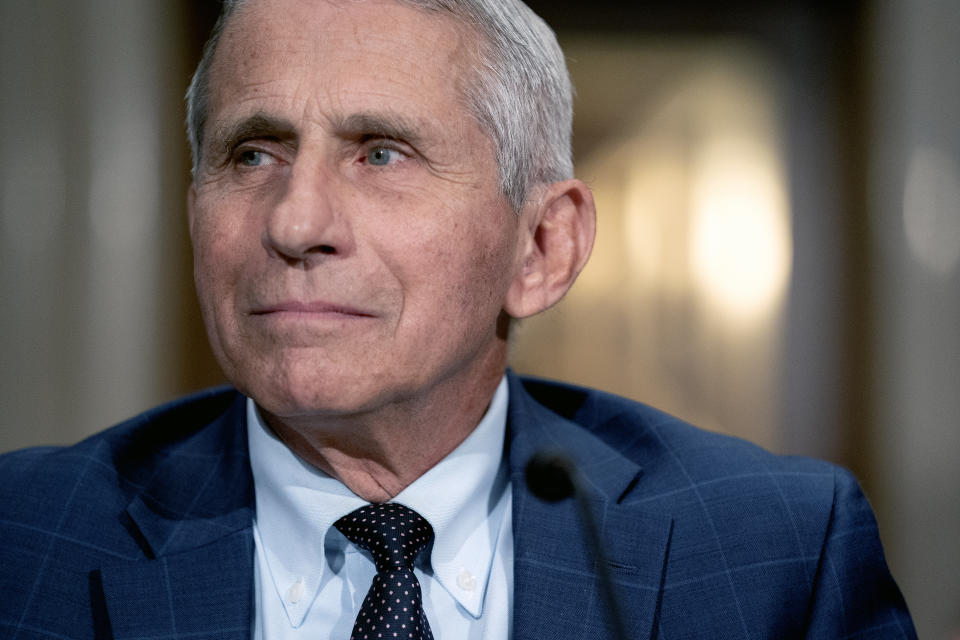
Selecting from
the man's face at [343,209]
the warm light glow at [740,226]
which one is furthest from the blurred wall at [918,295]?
the man's face at [343,209]

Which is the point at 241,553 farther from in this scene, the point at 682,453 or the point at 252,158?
the point at 682,453

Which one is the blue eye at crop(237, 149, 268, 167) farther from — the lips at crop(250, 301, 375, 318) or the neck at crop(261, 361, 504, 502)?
the neck at crop(261, 361, 504, 502)

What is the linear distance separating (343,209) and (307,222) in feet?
0.23

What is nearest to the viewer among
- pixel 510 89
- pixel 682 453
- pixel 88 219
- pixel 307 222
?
pixel 307 222

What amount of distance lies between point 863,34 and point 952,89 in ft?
1.31

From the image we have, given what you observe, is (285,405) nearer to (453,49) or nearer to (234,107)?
(234,107)

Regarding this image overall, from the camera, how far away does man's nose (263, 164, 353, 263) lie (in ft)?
4.05

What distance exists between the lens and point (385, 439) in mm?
1441

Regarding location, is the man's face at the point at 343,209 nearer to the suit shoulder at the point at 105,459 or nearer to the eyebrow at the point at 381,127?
the eyebrow at the point at 381,127

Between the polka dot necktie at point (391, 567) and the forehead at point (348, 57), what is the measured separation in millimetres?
560

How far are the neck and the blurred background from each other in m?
1.97

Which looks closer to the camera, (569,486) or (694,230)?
(569,486)

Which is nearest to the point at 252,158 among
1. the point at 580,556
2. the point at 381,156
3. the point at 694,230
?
the point at 381,156

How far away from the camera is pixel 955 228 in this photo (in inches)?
131
